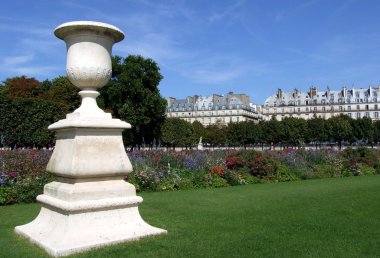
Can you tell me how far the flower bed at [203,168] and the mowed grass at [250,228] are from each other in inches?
64.3

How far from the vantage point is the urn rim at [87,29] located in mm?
4965

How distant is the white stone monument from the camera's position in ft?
15.4

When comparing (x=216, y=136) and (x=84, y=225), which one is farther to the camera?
(x=216, y=136)

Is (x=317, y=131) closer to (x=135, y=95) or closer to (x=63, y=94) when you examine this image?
(x=135, y=95)

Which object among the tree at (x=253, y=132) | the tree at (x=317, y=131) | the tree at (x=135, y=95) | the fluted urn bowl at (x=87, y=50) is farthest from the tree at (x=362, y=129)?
the fluted urn bowl at (x=87, y=50)

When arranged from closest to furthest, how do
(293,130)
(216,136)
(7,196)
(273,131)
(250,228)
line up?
(250,228), (7,196), (293,130), (273,131), (216,136)

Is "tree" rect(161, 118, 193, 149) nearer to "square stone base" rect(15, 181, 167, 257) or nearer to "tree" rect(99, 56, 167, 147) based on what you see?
"tree" rect(99, 56, 167, 147)

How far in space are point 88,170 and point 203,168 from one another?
350 inches

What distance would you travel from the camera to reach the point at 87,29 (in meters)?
5.04

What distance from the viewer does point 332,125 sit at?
73.0 meters

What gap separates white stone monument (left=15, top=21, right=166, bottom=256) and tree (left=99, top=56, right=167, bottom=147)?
35654mm

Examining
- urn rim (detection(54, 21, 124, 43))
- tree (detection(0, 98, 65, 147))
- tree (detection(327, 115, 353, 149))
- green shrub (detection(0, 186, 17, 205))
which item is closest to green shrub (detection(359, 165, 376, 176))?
green shrub (detection(0, 186, 17, 205))

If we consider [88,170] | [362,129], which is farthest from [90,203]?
[362,129]

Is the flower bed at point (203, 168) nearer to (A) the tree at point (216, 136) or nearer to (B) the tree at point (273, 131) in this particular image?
(B) the tree at point (273, 131)
